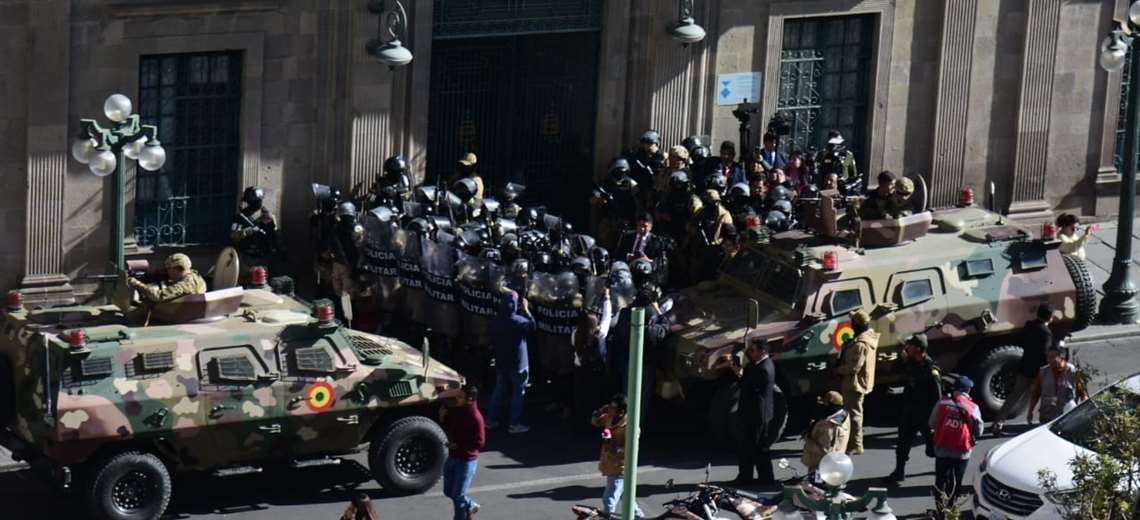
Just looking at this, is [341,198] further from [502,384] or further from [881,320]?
[881,320]

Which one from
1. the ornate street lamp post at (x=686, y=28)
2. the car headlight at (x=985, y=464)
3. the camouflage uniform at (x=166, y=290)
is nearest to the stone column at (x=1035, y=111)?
the ornate street lamp post at (x=686, y=28)

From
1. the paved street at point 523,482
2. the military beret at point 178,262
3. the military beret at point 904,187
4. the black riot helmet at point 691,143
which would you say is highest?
the black riot helmet at point 691,143

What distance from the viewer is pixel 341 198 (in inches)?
1129

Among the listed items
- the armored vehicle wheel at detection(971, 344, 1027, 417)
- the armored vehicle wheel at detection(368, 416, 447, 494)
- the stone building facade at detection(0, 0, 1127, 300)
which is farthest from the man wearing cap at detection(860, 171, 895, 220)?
the armored vehicle wheel at detection(368, 416, 447, 494)

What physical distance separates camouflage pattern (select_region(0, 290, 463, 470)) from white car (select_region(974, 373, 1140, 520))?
17.0ft

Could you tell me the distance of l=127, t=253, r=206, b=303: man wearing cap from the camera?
22.8 m

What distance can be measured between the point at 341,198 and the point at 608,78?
4194mm

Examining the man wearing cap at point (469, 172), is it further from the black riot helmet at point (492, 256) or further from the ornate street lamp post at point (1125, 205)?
the ornate street lamp post at point (1125, 205)

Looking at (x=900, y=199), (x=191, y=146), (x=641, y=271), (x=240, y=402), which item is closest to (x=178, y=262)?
(x=240, y=402)

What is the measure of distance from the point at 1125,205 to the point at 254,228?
417 inches

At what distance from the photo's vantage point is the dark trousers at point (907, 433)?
24.0 metres

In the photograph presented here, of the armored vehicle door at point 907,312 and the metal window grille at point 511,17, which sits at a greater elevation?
the metal window grille at point 511,17

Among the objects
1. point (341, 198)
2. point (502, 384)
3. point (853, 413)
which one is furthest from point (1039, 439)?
point (341, 198)

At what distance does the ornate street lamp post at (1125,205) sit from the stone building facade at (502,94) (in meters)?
2.89
